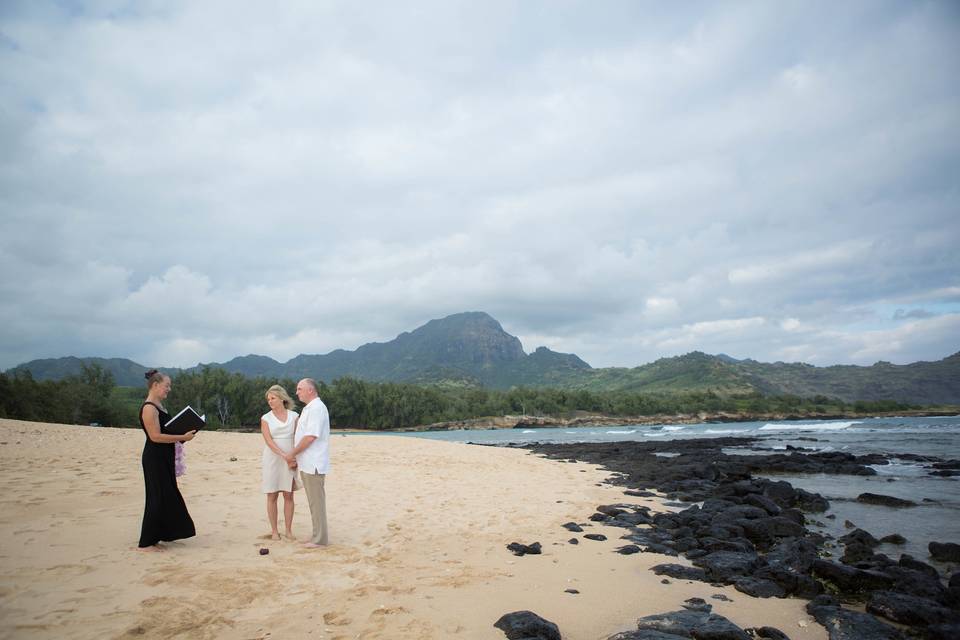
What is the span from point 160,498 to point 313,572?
8.05 ft

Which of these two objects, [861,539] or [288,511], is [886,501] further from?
[288,511]

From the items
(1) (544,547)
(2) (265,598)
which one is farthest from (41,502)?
(1) (544,547)

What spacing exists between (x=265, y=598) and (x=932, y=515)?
640 inches

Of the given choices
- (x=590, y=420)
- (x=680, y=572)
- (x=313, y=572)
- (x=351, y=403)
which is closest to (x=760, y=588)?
(x=680, y=572)

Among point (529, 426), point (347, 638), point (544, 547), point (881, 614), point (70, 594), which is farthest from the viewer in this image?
point (529, 426)

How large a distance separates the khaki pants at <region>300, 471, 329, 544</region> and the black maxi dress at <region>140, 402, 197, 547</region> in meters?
1.67

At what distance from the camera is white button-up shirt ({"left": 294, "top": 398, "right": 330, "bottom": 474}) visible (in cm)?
718

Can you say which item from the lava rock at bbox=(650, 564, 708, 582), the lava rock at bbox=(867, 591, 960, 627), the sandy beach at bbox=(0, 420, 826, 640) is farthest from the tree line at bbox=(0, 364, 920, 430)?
the lava rock at bbox=(867, 591, 960, 627)

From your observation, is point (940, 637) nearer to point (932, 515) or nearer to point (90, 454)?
point (932, 515)

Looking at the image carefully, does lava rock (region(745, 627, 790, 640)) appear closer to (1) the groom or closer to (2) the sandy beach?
(2) the sandy beach

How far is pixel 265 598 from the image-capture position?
5.30m

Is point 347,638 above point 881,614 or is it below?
above

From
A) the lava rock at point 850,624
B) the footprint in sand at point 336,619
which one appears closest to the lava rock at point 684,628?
the lava rock at point 850,624

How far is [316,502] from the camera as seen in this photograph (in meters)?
7.32
